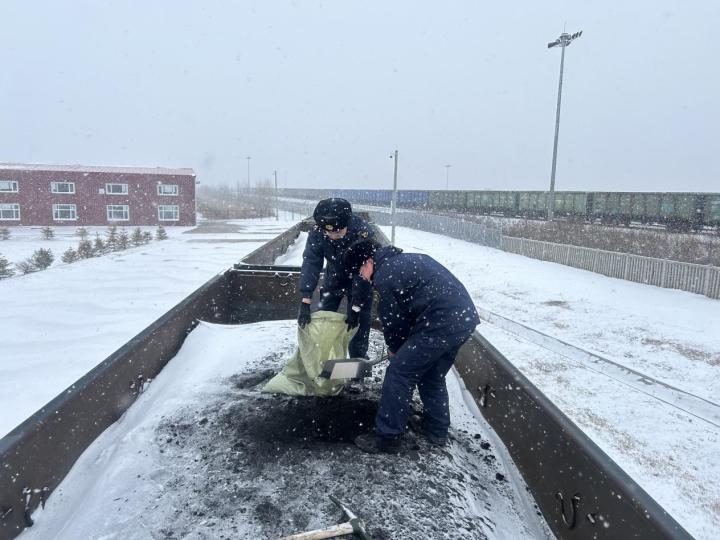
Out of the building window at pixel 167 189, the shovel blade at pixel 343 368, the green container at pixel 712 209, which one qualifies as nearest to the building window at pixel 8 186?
the building window at pixel 167 189

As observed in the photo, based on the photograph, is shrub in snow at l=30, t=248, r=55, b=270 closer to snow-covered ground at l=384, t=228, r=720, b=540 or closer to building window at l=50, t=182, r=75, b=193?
snow-covered ground at l=384, t=228, r=720, b=540

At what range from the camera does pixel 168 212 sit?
37281 mm

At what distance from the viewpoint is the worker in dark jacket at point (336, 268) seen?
363 cm

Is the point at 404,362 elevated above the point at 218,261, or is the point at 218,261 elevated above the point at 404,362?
the point at 404,362

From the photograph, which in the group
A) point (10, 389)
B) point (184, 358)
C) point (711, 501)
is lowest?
point (711, 501)

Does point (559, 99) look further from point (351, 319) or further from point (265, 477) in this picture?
point (265, 477)

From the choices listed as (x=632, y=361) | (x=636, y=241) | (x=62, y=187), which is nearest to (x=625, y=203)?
(x=636, y=241)

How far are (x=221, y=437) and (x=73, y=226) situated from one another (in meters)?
38.9

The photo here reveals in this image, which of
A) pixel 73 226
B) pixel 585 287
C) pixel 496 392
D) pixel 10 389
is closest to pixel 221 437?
pixel 496 392

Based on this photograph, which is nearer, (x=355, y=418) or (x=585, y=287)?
(x=355, y=418)

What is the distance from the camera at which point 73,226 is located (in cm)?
3544

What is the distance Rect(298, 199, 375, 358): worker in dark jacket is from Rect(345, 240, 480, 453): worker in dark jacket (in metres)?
0.69

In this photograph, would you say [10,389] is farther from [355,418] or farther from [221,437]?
[355,418]

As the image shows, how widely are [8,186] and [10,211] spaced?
180cm
